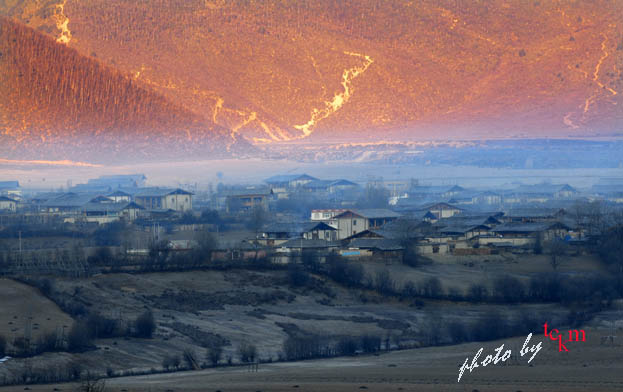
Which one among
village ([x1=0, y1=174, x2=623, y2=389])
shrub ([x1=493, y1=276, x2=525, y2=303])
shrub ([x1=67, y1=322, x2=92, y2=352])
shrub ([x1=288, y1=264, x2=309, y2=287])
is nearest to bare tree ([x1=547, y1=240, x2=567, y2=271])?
village ([x1=0, y1=174, x2=623, y2=389])

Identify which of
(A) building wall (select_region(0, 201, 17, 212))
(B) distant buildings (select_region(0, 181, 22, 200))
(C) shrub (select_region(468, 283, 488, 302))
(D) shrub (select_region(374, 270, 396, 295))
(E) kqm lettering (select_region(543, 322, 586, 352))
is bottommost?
(E) kqm lettering (select_region(543, 322, 586, 352))

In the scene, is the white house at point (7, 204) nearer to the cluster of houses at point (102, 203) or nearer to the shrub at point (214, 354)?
the cluster of houses at point (102, 203)

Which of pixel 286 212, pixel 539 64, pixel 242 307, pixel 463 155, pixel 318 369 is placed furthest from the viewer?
pixel 539 64

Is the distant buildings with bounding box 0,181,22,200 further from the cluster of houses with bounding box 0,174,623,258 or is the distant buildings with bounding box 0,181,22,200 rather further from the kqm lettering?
the kqm lettering

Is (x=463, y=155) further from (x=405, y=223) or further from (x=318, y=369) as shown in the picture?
(x=318, y=369)

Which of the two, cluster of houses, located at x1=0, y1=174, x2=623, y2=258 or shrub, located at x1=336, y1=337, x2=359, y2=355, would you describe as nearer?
shrub, located at x1=336, y1=337, x2=359, y2=355

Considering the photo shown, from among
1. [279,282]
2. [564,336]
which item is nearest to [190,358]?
[564,336]

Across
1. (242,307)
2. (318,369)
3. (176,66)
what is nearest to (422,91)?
(176,66)
